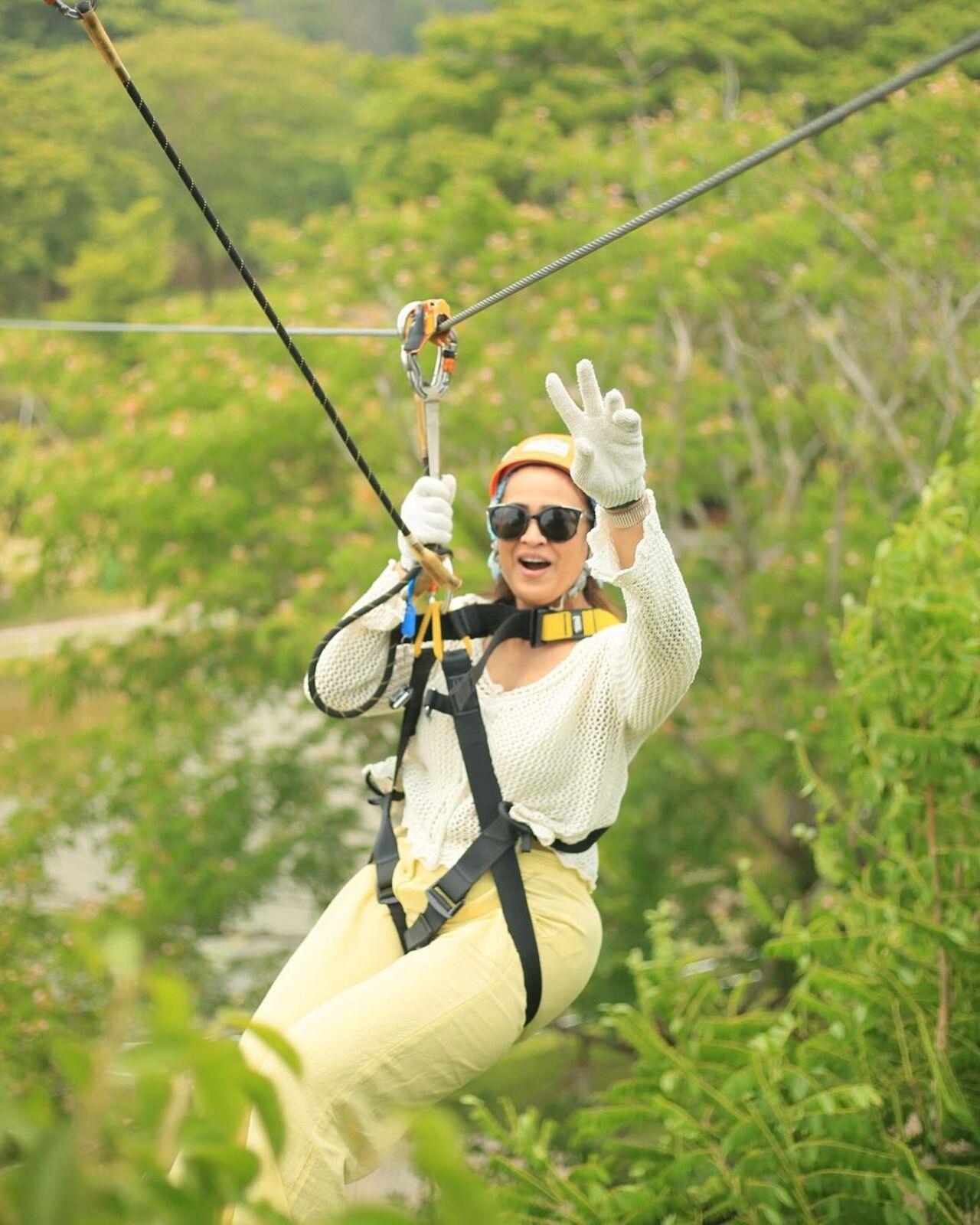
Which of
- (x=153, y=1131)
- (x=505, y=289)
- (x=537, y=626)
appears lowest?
(x=537, y=626)

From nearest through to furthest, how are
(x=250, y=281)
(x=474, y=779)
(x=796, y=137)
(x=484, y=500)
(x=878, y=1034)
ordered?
(x=796, y=137) < (x=250, y=281) < (x=474, y=779) < (x=878, y=1034) < (x=484, y=500)

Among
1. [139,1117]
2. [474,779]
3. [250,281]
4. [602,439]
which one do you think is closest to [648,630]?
[602,439]

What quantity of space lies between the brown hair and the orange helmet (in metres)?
0.25

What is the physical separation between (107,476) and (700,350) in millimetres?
4561

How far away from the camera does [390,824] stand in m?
3.17

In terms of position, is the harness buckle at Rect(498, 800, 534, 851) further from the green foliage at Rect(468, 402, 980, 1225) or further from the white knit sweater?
the green foliage at Rect(468, 402, 980, 1225)

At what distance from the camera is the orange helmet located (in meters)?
3.12

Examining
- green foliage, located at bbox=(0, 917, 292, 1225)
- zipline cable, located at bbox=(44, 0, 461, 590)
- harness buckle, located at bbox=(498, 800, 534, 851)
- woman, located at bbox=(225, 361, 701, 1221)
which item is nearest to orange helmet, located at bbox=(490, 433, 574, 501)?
woman, located at bbox=(225, 361, 701, 1221)

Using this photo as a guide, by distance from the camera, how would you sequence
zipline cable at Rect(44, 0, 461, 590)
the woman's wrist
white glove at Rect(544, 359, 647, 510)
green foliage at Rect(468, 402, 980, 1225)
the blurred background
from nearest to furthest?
zipline cable at Rect(44, 0, 461, 590), white glove at Rect(544, 359, 647, 510), the woman's wrist, green foliage at Rect(468, 402, 980, 1225), the blurred background

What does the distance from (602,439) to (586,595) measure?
751 mm

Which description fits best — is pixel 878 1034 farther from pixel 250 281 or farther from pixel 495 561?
pixel 250 281

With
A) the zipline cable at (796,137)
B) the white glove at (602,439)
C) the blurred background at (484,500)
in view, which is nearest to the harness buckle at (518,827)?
the white glove at (602,439)

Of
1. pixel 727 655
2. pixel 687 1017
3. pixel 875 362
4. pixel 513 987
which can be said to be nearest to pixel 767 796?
pixel 727 655

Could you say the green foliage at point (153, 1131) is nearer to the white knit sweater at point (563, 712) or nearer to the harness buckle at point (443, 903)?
the white knit sweater at point (563, 712)
